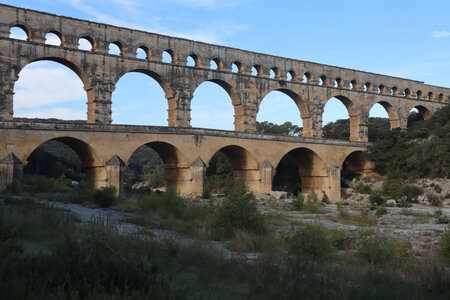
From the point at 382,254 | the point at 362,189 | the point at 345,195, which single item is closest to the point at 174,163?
the point at 345,195

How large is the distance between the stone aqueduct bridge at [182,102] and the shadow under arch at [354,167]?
0.11m

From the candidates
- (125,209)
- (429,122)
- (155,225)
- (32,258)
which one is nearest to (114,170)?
(125,209)

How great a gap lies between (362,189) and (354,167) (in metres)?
3.59

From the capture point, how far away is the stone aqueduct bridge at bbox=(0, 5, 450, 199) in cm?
2341

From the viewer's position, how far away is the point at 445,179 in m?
30.9

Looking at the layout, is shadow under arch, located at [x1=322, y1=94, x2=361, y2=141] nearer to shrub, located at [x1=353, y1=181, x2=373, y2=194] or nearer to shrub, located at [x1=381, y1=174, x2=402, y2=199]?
shrub, located at [x1=353, y1=181, x2=373, y2=194]

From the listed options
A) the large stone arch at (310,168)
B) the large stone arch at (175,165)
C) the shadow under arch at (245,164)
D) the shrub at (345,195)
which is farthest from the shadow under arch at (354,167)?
the large stone arch at (175,165)

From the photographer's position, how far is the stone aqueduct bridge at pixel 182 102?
23406mm

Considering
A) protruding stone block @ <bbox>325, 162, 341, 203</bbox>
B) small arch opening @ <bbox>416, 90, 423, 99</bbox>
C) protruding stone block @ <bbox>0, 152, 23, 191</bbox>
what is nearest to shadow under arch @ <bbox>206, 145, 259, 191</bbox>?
protruding stone block @ <bbox>325, 162, 341, 203</bbox>

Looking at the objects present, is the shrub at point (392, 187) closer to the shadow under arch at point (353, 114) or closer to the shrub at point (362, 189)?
the shrub at point (362, 189)

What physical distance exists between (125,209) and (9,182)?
8.52 metres

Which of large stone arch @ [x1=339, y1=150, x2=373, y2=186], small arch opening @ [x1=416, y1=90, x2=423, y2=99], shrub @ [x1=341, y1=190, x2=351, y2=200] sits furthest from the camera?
small arch opening @ [x1=416, y1=90, x2=423, y2=99]

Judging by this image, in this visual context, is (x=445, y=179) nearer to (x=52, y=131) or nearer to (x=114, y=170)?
(x=114, y=170)

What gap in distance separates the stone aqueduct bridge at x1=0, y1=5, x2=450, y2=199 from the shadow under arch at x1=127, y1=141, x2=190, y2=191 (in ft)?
0.20
